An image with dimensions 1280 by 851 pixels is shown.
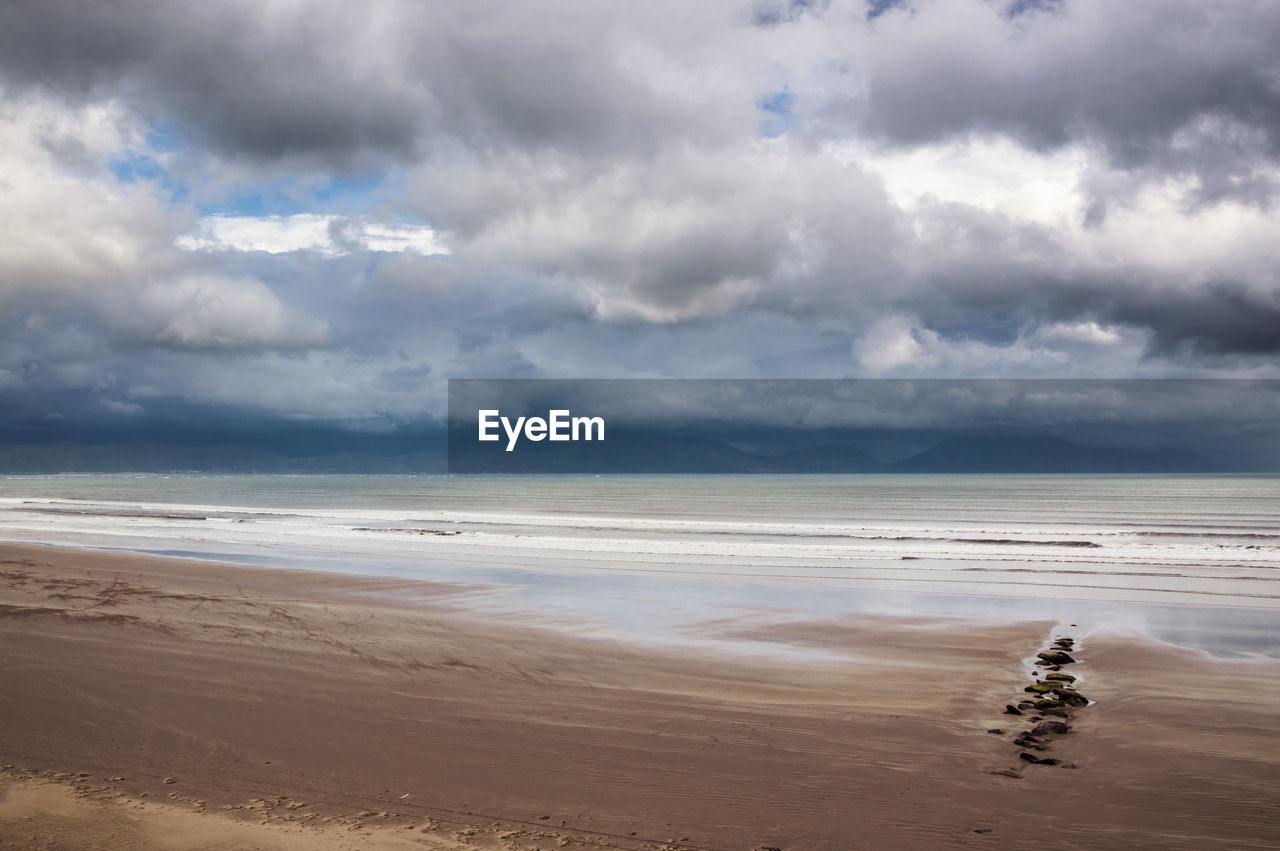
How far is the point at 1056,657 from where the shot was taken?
12680 mm

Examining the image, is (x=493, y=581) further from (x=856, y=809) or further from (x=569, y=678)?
(x=856, y=809)

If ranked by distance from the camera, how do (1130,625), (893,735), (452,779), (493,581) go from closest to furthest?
(452,779), (893,735), (1130,625), (493,581)

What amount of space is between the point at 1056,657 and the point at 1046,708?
142 inches

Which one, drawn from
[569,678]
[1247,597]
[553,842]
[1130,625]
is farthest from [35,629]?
[1247,597]

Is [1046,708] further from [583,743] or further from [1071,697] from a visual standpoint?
[583,743]

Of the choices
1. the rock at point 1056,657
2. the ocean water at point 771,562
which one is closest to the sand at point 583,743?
the rock at point 1056,657

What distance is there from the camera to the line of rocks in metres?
7.84

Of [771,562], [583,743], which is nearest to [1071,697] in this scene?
[583,743]

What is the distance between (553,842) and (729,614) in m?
11.5

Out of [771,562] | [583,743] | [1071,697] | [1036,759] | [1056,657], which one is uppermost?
[583,743]

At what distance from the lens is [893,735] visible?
334 inches

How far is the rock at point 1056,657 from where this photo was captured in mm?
12453

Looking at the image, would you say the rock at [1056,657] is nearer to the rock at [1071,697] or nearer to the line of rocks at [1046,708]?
the line of rocks at [1046,708]

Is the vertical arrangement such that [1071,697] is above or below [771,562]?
above
